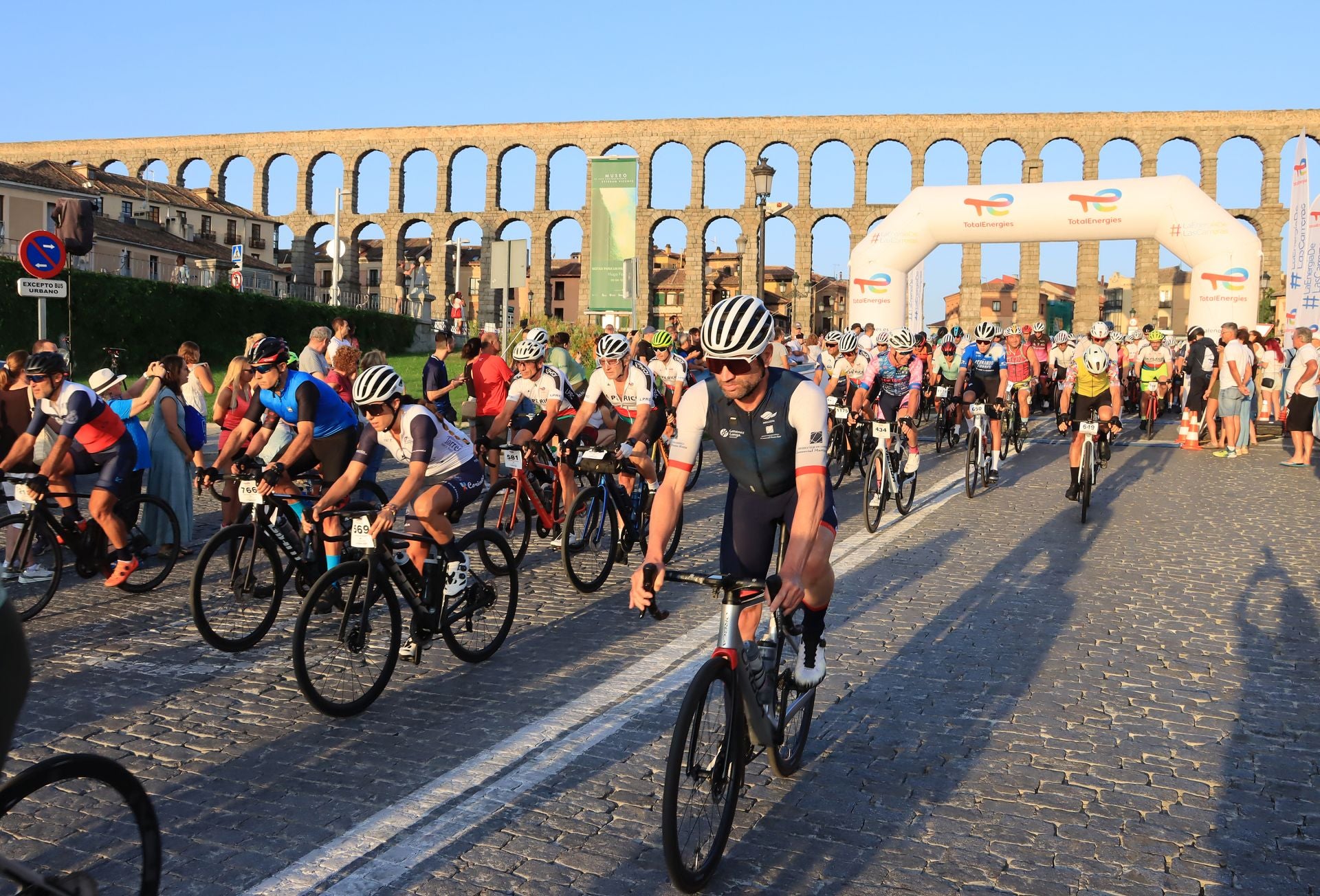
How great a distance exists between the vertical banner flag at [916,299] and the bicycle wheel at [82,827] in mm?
34277

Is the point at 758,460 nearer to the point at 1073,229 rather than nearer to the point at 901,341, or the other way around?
the point at 901,341

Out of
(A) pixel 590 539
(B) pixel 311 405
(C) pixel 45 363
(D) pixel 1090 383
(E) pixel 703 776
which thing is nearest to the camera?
(E) pixel 703 776

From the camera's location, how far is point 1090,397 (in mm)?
12734

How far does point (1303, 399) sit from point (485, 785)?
15990mm

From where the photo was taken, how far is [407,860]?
148 inches

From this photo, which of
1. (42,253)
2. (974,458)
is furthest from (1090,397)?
(42,253)

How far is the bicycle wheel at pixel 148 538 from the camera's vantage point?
326 inches

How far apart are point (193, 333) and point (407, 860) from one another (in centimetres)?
3277

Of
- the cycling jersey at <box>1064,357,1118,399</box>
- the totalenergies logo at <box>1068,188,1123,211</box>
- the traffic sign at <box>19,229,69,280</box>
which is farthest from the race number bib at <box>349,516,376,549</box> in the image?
the totalenergies logo at <box>1068,188,1123,211</box>

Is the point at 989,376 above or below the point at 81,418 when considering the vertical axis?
above

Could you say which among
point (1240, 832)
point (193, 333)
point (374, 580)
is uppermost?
point (193, 333)

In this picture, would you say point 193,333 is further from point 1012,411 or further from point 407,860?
point 407,860

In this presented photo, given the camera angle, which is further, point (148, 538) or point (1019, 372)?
point (1019, 372)

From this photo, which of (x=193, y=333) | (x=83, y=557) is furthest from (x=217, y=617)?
(x=193, y=333)
